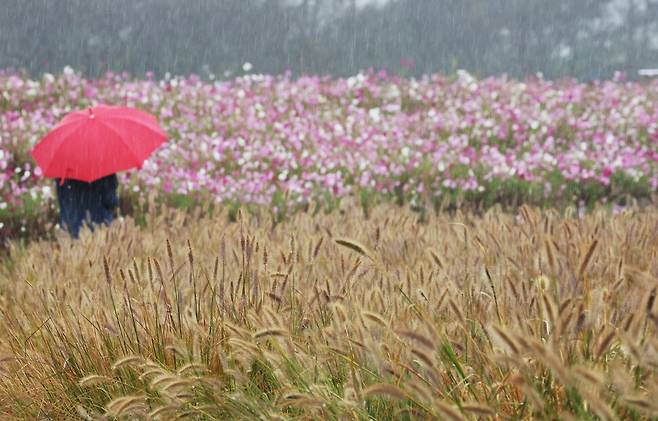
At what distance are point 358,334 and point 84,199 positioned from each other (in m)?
4.84

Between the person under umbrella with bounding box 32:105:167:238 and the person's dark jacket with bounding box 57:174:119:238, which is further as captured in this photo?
the person's dark jacket with bounding box 57:174:119:238

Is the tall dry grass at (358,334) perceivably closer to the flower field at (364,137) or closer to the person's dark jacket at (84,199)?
the person's dark jacket at (84,199)

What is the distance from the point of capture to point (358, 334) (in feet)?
8.35

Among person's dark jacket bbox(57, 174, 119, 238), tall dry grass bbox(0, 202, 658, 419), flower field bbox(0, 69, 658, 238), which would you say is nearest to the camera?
tall dry grass bbox(0, 202, 658, 419)

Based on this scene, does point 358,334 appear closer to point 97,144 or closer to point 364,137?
point 97,144

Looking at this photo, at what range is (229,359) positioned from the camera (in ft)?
9.53

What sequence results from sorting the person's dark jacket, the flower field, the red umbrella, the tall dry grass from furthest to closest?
the flower field, the person's dark jacket, the red umbrella, the tall dry grass

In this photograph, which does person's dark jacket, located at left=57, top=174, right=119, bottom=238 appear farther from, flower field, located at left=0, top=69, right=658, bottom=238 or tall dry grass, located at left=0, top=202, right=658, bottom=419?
tall dry grass, located at left=0, top=202, right=658, bottom=419

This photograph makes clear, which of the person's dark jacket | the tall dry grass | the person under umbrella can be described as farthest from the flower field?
the tall dry grass

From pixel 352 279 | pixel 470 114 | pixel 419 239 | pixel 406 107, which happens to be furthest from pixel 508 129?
pixel 352 279

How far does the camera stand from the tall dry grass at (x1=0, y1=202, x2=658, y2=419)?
2133 mm

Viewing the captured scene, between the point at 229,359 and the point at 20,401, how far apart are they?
1.01 m

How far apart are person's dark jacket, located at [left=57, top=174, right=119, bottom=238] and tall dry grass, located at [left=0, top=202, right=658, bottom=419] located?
221 cm

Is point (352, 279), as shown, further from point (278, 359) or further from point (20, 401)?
point (20, 401)
